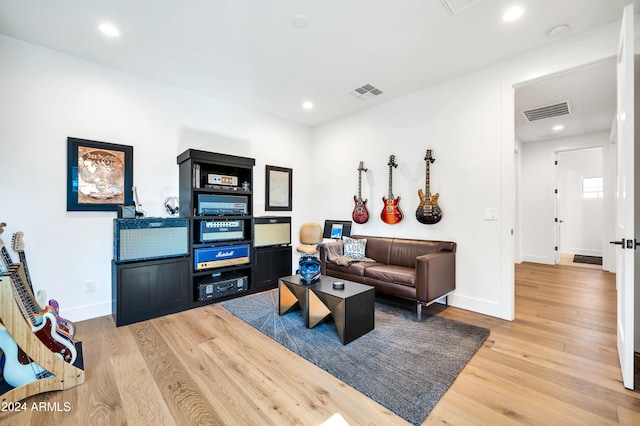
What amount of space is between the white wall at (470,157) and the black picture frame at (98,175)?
3.08 meters

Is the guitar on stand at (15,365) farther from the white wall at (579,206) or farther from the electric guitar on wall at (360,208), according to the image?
the white wall at (579,206)

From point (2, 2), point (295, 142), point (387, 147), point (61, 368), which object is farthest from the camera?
point (295, 142)

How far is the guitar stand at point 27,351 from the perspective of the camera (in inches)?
61.4

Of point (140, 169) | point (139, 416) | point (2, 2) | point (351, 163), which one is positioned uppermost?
point (2, 2)

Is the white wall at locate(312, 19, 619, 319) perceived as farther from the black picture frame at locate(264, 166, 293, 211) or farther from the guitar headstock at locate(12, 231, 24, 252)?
the guitar headstock at locate(12, 231, 24, 252)

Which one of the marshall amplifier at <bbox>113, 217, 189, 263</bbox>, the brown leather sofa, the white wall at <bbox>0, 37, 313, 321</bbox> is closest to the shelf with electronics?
the marshall amplifier at <bbox>113, 217, 189, 263</bbox>

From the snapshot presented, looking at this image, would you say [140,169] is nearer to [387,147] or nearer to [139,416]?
[139,416]

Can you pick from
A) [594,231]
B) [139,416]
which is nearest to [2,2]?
[139,416]

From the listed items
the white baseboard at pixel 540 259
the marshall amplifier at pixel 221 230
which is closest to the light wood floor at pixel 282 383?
the marshall amplifier at pixel 221 230

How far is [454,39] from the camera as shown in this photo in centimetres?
248

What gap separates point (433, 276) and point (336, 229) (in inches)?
76.8

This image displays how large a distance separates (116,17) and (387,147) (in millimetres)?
3155

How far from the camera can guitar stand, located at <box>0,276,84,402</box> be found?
1561mm

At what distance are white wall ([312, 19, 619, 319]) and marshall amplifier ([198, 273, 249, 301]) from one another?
196 cm
